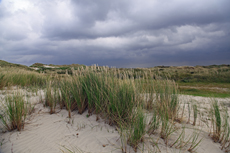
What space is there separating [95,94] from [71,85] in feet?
3.33

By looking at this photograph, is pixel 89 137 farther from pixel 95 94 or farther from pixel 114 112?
pixel 95 94

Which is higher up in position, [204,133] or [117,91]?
[117,91]

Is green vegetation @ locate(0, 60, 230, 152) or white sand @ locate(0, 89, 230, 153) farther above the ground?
green vegetation @ locate(0, 60, 230, 152)

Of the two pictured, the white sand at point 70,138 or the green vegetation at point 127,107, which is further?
the green vegetation at point 127,107

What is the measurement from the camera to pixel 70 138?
319 cm

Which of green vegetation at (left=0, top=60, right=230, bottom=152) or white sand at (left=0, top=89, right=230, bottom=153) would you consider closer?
white sand at (left=0, top=89, right=230, bottom=153)

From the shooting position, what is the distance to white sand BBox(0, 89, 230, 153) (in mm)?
2887

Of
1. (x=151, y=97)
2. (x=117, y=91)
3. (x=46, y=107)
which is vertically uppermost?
(x=117, y=91)

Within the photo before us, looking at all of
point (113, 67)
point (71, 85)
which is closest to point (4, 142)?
point (71, 85)

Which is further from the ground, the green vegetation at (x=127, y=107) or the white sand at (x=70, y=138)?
the green vegetation at (x=127, y=107)

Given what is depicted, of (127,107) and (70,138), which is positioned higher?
(127,107)

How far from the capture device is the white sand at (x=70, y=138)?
114 inches

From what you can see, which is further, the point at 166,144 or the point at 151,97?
the point at 151,97

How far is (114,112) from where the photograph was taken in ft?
11.5
